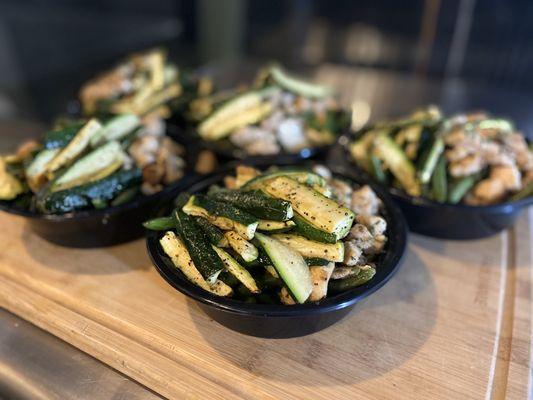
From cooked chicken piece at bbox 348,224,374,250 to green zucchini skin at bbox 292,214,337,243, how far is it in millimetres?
92

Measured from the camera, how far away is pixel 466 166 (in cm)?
166

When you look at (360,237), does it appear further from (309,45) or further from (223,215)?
(309,45)

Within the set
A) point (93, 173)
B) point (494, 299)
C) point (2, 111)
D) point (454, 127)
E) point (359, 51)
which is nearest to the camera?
point (494, 299)

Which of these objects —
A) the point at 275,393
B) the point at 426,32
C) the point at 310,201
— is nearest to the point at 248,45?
the point at 426,32

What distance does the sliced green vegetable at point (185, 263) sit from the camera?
1173 millimetres

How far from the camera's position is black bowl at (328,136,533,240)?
160 centimetres

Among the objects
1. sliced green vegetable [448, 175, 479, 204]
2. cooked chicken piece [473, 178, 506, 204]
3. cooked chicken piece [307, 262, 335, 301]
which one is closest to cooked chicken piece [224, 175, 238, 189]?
cooked chicken piece [307, 262, 335, 301]

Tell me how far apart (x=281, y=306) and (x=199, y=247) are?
0.95ft

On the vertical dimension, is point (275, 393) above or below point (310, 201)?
below

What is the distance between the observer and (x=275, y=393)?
46.1 inches

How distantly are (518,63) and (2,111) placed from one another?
200 inches

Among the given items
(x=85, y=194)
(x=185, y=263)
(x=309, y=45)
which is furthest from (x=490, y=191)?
(x=309, y=45)

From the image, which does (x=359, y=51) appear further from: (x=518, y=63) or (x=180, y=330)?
(x=180, y=330)

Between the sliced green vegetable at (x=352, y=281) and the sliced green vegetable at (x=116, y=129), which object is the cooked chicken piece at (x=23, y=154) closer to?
the sliced green vegetable at (x=116, y=129)
